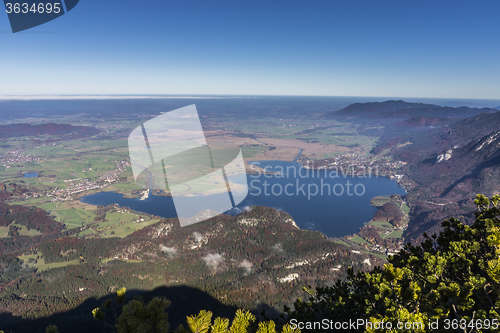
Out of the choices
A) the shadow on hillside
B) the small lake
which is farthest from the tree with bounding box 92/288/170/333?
the small lake

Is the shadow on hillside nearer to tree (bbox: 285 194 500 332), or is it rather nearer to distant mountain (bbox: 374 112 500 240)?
tree (bbox: 285 194 500 332)

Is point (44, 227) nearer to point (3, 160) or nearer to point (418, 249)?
point (418, 249)

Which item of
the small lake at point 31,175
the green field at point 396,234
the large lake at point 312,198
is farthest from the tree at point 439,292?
the small lake at point 31,175

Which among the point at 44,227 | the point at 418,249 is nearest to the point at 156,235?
the point at 44,227

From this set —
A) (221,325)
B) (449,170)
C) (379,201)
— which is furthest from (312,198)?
(221,325)

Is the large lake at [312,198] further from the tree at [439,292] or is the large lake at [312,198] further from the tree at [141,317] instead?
the tree at [141,317]

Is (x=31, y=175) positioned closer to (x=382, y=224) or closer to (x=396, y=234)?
(x=382, y=224)
